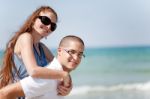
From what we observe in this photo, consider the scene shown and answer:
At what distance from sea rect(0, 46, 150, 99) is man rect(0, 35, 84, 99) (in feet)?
22.3

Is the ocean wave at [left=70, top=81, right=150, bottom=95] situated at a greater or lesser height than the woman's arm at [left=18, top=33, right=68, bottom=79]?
lesser

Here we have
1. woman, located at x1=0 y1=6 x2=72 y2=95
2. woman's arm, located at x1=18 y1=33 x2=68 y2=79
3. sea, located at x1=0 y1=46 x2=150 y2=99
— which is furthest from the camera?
sea, located at x1=0 y1=46 x2=150 y2=99

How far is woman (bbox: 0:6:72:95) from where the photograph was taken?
8.27 feet

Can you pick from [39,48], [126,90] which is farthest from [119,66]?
[39,48]

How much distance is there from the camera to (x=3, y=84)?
257cm

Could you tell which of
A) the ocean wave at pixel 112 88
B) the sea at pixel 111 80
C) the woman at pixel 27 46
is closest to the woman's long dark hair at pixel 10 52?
the woman at pixel 27 46

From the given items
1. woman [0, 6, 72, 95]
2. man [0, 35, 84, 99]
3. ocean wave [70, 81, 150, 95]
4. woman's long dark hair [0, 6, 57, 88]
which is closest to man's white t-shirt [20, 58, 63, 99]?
man [0, 35, 84, 99]

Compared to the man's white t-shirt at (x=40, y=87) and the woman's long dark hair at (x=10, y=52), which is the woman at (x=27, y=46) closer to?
the woman's long dark hair at (x=10, y=52)

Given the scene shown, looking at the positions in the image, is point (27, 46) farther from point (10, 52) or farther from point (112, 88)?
point (112, 88)

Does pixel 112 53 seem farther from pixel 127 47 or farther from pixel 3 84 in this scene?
pixel 3 84

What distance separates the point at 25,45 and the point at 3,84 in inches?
9.0

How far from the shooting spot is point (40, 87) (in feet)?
7.55

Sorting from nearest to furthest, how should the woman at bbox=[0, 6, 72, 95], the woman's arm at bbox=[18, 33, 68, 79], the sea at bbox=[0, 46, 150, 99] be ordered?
1. the woman's arm at bbox=[18, 33, 68, 79]
2. the woman at bbox=[0, 6, 72, 95]
3. the sea at bbox=[0, 46, 150, 99]

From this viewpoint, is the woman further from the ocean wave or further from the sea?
the ocean wave
